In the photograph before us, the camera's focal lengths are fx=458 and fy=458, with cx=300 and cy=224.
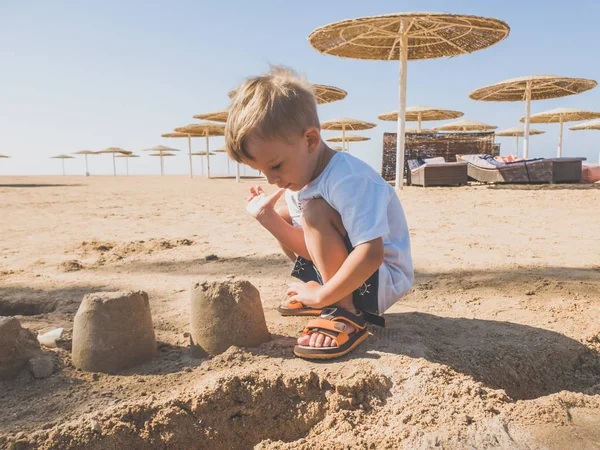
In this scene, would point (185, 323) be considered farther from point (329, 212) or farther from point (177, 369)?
point (329, 212)

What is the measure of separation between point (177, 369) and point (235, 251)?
2.23 m

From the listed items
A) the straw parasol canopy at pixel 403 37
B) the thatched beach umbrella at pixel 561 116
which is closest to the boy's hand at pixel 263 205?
the straw parasol canopy at pixel 403 37

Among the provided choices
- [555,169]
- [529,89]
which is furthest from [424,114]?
[555,169]

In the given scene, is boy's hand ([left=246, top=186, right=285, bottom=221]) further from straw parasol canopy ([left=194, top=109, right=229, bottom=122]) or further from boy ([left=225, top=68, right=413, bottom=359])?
straw parasol canopy ([left=194, top=109, right=229, bottom=122])

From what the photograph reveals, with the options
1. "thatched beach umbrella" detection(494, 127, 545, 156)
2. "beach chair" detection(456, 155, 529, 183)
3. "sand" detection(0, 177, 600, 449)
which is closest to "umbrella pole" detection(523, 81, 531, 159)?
"beach chair" detection(456, 155, 529, 183)

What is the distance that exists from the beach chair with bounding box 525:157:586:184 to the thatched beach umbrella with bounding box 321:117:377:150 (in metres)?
11.2

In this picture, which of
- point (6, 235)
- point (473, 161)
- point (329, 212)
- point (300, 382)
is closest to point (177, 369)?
point (300, 382)

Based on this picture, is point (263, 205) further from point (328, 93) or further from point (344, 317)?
point (328, 93)

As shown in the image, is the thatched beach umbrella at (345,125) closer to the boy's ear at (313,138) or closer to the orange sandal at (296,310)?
the orange sandal at (296,310)

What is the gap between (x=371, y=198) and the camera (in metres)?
1.68

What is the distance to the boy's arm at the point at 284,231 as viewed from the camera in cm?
210

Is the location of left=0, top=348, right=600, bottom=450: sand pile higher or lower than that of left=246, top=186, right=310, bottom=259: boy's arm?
lower

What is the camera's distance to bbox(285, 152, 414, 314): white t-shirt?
1656 mm

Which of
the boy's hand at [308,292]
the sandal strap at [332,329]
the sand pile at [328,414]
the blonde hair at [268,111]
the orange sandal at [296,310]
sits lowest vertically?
the sand pile at [328,414]
